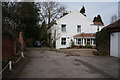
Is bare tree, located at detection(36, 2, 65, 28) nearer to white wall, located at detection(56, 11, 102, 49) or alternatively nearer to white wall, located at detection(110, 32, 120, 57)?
white wall, located at detection(56, 11, 102, 49)

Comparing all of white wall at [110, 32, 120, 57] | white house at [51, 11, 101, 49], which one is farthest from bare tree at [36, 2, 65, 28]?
white wall at [110, 32, 120, 57]

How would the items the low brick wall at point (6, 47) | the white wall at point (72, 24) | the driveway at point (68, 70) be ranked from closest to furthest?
1. the driveway at point (68, 70)
2. the low brick wall at point (6, 47)
3. the white wall at point (72, 24)

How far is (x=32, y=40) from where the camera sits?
3778 cm

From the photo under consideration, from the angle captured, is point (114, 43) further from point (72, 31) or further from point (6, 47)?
point (72, 31)

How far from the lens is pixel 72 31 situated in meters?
32.1

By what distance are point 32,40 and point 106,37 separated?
83.0 feet

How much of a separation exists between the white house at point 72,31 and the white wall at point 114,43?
48.6 ft

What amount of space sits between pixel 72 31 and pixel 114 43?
17.5 m

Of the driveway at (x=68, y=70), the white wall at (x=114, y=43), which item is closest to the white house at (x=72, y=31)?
the white wall at (x=114, y=43)

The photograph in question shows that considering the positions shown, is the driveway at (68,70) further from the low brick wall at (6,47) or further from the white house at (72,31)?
the white house at (72,31)

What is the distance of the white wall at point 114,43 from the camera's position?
47.6 ft

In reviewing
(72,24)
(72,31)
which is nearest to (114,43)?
(72,31)

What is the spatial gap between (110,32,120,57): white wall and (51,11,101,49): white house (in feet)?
48.6

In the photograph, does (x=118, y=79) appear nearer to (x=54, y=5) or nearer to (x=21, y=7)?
(x=21, y=7)
